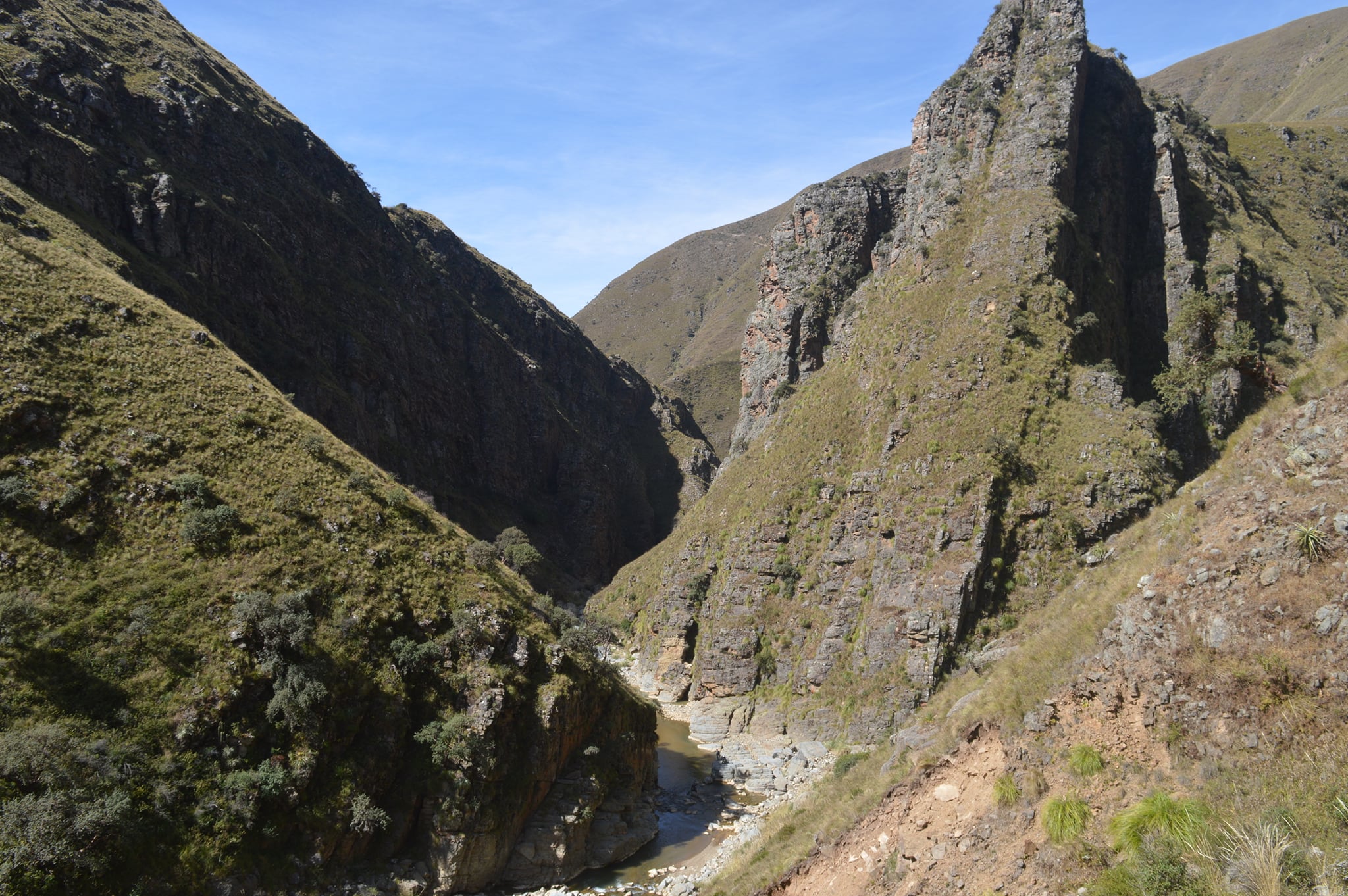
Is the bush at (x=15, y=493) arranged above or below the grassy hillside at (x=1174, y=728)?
above

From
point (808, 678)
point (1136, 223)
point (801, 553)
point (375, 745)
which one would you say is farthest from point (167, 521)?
point (1136, 223)

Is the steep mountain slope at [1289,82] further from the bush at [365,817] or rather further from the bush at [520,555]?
the bush at [365,817]

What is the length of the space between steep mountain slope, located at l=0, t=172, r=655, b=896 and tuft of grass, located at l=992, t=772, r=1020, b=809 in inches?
841

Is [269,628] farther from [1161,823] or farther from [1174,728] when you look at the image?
[1174,728]

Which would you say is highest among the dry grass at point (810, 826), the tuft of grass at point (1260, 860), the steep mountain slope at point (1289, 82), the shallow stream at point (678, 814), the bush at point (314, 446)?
the steep mountain slope at point (1289, 82)

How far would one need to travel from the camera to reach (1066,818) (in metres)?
11.0

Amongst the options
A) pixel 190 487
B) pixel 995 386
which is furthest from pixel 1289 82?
pixel 190 487

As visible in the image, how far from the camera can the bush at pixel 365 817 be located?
25.5 m

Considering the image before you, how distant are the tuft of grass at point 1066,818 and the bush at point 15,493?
3414 centimetres

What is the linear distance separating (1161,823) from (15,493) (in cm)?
3554

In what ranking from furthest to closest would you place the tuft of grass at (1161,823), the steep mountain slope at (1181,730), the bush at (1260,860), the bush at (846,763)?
the bush at (846,763) < the tuft of grass at (1161,823) < the steep mountain slope at (1181,730) < the bush at (1260,860)

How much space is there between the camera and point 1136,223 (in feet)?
215

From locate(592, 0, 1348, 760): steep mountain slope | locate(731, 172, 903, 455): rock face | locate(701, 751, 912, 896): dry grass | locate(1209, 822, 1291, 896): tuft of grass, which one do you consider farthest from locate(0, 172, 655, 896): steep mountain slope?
locate(731, 172, 903, 455): rock face

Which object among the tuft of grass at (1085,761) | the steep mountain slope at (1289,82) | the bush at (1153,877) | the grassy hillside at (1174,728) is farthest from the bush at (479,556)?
the steep mountain slope at (1289,82)
